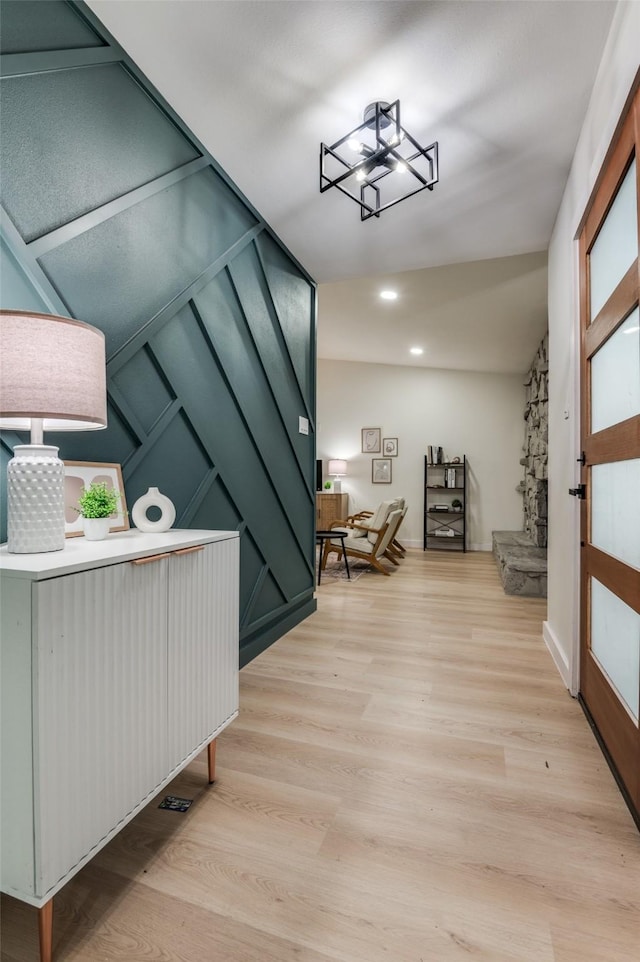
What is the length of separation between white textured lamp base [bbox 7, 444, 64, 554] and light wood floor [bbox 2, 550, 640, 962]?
0.85 meters

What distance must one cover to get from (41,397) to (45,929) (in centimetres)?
110

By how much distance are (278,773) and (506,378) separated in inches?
259

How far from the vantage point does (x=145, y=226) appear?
5.87ft

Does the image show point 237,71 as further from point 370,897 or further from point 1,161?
point 370,897

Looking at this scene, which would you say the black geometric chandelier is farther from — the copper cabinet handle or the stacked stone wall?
the stacked stone wall

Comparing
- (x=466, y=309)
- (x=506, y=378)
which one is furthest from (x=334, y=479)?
(x=466, y=309)

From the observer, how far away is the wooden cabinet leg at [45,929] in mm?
896

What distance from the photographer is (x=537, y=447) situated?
17.1 ft

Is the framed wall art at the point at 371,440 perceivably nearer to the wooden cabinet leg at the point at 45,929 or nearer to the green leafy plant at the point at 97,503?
the green leafy plant at the point at 97,503

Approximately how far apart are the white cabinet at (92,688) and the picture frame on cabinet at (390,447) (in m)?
6.16

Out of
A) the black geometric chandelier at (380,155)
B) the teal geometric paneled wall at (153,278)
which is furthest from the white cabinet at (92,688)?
the black geometric chandelier at (380,155)

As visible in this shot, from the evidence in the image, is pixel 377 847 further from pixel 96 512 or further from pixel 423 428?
pixel 423 428

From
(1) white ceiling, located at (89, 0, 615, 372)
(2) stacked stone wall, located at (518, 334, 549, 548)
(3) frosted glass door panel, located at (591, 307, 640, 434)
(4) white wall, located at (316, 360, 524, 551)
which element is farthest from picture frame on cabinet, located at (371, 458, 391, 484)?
(3) frosted glass door panel, located at (591, 307, 640, 434)

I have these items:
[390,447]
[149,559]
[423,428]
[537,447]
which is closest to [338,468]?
[390,447]
